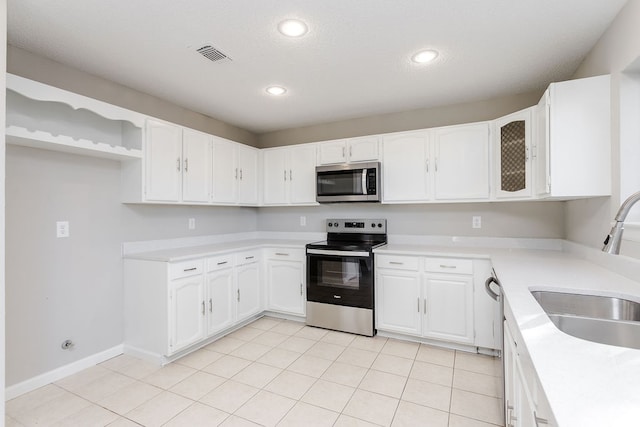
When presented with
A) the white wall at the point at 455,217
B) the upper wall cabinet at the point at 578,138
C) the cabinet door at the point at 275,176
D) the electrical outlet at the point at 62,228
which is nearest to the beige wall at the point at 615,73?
the upper wall cabinet at the point at 578,138

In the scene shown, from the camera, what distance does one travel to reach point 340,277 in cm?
309

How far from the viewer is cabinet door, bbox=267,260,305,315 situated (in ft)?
11.0

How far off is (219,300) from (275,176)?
1.60m

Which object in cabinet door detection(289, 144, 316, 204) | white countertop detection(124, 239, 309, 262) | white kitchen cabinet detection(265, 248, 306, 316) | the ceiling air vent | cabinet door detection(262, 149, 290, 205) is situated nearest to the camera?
the ceiling air vent

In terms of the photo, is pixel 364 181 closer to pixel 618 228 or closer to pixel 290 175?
pixel 290 175

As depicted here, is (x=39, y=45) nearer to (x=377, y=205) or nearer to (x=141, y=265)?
(x=141, y=265)

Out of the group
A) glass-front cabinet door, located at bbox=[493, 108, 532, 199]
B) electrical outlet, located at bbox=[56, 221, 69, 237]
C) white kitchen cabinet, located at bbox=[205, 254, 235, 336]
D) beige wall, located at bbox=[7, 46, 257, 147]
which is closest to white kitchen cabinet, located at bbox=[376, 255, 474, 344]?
glass-front cabinet door, located at bbox=[493, 108, 532, 199]

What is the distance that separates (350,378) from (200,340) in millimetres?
1371

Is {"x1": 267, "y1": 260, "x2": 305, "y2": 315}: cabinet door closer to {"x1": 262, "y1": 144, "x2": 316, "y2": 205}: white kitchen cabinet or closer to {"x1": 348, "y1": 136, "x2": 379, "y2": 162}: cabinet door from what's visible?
{"x1": 262, "y1": 144, "x2": 316, "y2": 205}: white kitchen cabinet

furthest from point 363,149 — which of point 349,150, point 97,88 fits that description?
point 97,88

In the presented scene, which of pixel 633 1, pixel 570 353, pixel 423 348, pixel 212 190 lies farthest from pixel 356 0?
pixel 423 348

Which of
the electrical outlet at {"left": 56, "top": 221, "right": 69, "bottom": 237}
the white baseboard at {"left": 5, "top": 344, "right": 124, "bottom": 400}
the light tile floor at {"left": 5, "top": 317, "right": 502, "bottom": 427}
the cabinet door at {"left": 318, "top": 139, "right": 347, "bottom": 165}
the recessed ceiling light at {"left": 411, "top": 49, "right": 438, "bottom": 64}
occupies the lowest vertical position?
the light tile floor at {"left": 5, "top": 317, "right": 502, "bottom": 427}

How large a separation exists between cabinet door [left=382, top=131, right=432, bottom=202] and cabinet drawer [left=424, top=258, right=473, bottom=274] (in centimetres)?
64

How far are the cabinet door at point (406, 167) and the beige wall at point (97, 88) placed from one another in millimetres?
2076
